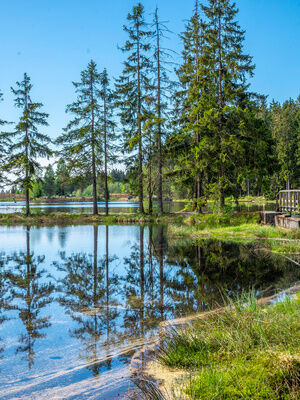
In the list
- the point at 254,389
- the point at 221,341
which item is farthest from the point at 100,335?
the point at 254,389

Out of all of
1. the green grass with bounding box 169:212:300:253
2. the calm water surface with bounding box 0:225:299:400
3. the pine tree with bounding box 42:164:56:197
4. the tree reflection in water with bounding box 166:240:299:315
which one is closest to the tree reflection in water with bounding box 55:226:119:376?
the calm water surface with bounding box 0:225:299:400

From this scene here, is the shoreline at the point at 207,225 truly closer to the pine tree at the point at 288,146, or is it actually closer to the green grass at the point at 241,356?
the green grass at the point at 241,356

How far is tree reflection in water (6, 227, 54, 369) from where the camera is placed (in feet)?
17.7

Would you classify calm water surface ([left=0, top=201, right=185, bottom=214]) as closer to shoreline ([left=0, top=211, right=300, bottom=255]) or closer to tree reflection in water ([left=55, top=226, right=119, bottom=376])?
shoreline ([left=0, top=211, right=300, bottom=255])

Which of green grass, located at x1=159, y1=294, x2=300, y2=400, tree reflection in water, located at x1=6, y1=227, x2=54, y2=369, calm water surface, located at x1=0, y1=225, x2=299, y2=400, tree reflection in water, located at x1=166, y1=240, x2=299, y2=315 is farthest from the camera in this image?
tree reflection in water, located at x1=166, y1=240, x2=299, y2=315

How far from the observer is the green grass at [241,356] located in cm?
328

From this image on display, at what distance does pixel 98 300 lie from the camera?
7.47 metres

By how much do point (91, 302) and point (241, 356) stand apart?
4.14m

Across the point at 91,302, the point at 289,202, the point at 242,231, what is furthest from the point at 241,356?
the point at 289,202

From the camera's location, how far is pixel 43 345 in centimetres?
520

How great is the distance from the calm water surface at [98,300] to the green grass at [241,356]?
0.82 meters

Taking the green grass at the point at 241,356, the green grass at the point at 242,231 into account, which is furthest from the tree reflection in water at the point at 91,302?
the green grass at the point at 242,231

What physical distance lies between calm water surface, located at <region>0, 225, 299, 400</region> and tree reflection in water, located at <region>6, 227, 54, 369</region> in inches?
0.8

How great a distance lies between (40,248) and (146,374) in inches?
493
